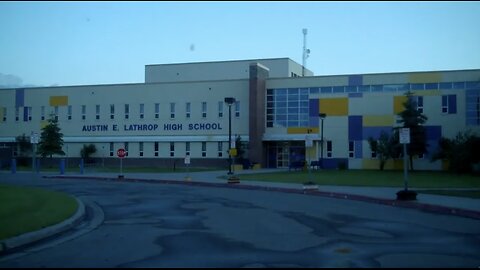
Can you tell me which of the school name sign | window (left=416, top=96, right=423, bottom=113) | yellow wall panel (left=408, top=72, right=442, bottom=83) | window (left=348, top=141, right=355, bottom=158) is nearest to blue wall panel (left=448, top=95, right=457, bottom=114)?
yellow wall panel (left=408, top=72, right=442, bottom=83)

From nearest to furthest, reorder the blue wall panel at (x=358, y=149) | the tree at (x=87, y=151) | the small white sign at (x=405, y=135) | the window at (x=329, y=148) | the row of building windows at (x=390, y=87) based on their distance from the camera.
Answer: the small white sign at (x=405, y=135)
the row of building windows at (x=390, y=87)
the blue wall panel at (x=358, y=149)
the window at (x=329, y=148)
the tree at (x=87, y=151)

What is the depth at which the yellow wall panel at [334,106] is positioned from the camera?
5409 centimetres

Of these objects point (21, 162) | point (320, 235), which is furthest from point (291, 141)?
point (320, 235)

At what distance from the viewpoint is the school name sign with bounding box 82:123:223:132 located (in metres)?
57.5

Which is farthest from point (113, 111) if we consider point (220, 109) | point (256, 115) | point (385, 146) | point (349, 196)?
point (349, 196)

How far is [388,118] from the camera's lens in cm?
5319

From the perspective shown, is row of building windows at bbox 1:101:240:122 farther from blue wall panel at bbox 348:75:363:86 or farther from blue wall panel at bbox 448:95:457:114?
blue wall panel at bbox 448:95:457:114

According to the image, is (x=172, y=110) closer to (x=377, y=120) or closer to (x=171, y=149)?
(x=171, y=149)

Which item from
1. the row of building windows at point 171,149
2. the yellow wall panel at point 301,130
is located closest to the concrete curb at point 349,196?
the row of building windows at point 171,149

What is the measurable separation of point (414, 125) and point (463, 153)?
5.09 meters

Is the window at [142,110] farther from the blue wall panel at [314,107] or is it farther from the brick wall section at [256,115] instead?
the blue wall panel at [314,107]

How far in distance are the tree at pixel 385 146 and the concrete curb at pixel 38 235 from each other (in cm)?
3765

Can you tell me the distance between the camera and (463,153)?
43.5m

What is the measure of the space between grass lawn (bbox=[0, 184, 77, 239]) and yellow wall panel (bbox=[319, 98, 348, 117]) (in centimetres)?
3851
